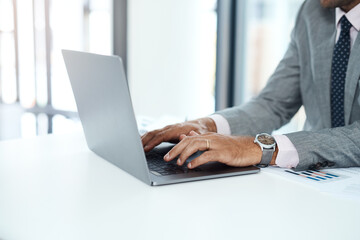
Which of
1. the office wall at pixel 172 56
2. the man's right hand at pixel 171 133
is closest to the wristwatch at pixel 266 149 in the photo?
the man's right hand at pixel 171 133

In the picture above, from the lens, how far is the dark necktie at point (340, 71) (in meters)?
1.37

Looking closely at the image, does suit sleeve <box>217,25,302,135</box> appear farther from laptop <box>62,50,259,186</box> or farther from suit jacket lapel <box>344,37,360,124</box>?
laptop <box>62,50,259,186</box>

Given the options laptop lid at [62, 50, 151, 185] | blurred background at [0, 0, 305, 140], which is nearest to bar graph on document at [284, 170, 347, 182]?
laptop lid at [62, 50, 151, 185]

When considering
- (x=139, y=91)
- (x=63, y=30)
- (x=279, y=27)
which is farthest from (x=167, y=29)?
(x=63, y=30)

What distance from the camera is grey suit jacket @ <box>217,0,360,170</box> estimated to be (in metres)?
1.30

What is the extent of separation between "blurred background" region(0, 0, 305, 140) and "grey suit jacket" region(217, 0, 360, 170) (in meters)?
0.99

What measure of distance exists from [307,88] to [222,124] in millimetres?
398

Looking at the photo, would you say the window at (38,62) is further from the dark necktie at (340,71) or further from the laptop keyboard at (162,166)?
the laptop keyboard at (162,166)

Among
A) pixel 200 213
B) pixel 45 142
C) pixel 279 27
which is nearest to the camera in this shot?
pixel 200 213

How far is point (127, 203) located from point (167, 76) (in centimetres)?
248

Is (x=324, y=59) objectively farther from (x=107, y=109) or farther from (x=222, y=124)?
(x=107, y=109)

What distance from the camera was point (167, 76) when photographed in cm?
319

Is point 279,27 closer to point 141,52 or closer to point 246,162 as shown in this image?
point 141,52

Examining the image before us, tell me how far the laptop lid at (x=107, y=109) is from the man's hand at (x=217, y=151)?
0.11 meters
